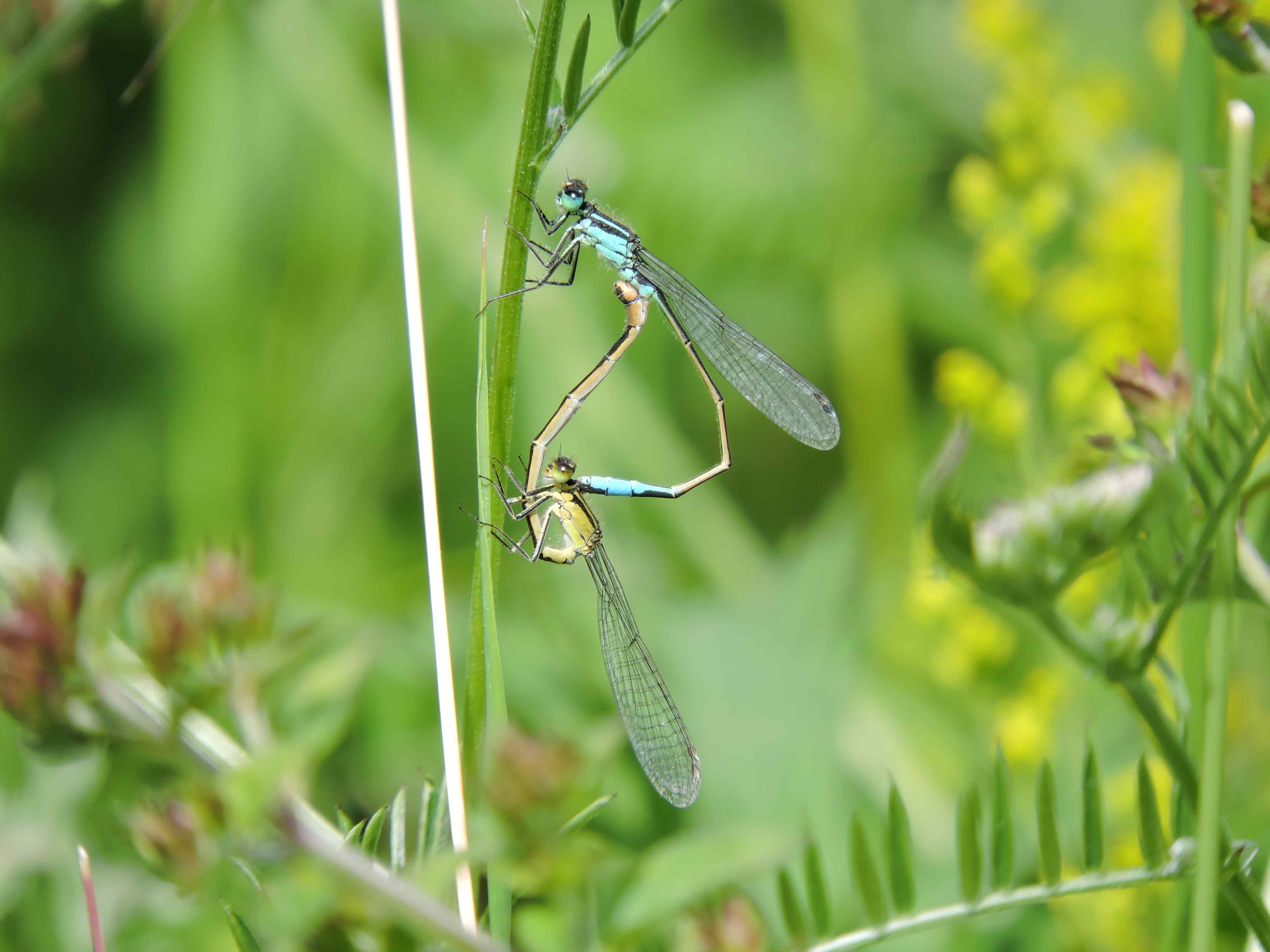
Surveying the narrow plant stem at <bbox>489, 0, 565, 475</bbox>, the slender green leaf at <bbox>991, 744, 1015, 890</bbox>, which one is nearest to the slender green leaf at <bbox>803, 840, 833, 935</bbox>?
the slender green leaf at <bbox>991, 744, 1015, 890</bbox>

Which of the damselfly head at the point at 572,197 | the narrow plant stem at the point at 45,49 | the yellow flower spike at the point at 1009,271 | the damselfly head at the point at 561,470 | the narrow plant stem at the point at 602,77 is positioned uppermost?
the narrow plant stem at the point at 45,49

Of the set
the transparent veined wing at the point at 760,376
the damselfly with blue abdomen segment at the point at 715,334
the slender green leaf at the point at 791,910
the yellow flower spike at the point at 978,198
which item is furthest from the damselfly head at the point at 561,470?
the slender green leaf at the point at 791,910

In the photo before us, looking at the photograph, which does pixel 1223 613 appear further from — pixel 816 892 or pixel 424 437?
pixel 424 437

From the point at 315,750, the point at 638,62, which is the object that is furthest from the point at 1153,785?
the point at 638,62

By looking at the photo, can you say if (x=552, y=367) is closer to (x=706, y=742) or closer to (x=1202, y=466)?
(x=706, y=742)

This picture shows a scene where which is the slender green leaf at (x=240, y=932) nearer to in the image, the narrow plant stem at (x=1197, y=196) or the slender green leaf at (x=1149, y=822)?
the slender green leaf at (x=1149, y=822)
